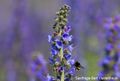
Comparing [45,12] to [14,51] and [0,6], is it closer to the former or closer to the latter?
[0,6]

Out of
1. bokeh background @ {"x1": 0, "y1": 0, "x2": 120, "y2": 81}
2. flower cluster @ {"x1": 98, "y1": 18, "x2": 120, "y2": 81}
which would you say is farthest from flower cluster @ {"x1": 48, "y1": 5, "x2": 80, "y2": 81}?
bokeh background @ {"x1": 0, "y1": 0, "x2": 120, "y2": 81}

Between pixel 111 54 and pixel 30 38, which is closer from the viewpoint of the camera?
pixel 111 54

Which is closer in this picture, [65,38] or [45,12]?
[65,38]

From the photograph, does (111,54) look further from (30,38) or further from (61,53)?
(30,38)

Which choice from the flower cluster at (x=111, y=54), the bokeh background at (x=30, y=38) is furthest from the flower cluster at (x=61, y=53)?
the bokeh background at (x=30, y=38)

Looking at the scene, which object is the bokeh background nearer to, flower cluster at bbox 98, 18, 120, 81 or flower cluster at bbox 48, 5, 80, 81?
flower cluster at bbox 98, 18, 120, 81

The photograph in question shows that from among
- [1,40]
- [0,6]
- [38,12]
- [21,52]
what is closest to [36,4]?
[38,12]

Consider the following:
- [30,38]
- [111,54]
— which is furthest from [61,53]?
[30,38]

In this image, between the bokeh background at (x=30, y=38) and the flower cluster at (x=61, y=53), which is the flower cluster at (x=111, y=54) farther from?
the bokeh background at (x=30, y=38)
